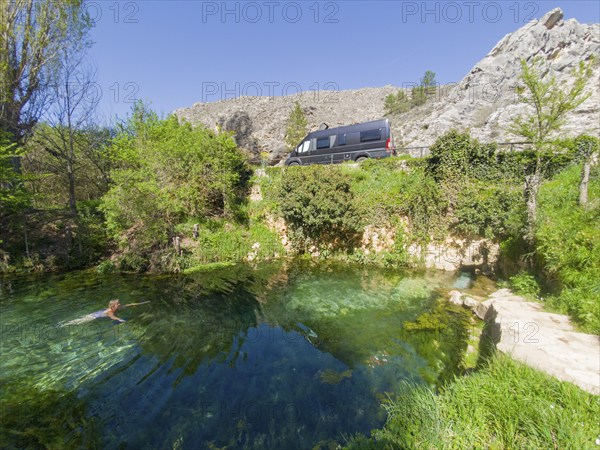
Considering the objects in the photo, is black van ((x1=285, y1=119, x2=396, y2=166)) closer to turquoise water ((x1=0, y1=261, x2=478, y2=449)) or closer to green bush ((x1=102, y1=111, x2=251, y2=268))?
green bush ((x1=102, y1=111, x2=251, y2=268))

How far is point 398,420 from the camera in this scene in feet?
11.5

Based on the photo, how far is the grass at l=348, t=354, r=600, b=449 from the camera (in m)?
2.75

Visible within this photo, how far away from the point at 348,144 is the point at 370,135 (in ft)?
4.57

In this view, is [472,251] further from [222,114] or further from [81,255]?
[222,114]

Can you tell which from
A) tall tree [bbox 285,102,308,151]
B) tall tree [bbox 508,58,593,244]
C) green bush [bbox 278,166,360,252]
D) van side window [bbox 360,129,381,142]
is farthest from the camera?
tall tree [bbox 285,102,308,151]

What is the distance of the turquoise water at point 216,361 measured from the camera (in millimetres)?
3617

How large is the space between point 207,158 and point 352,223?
7886mm

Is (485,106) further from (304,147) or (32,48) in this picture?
(32,48)

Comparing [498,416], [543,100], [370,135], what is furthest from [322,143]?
[498,416]

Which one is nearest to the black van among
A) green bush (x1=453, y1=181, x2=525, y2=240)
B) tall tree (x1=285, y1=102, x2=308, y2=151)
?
green bush (x1=453, y1=181, x2=525, y2=240)

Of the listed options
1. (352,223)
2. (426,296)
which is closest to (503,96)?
(352,223)

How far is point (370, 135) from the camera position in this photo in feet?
52.4

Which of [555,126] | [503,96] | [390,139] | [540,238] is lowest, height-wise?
[540,238]

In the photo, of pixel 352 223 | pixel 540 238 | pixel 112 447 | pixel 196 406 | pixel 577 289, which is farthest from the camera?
pixel 352 223
